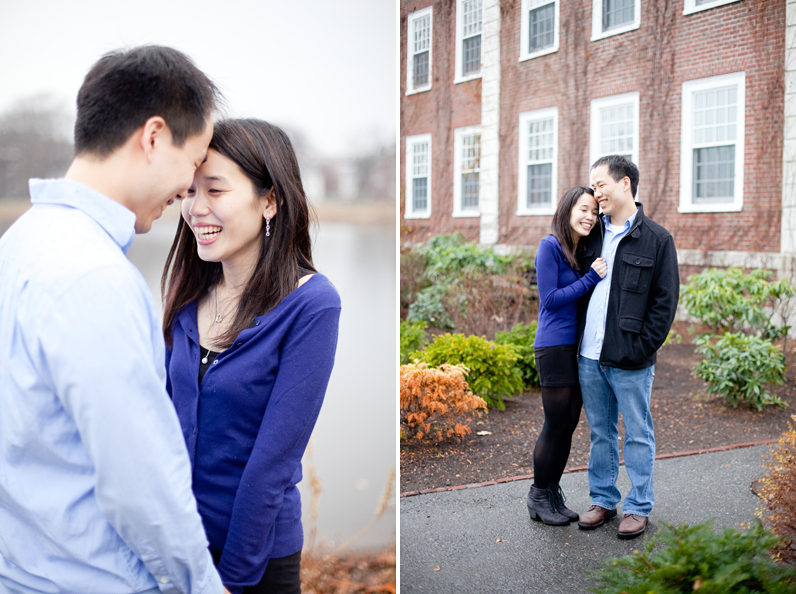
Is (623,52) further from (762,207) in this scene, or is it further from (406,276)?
(406,276)

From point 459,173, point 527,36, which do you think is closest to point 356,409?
point 459,173

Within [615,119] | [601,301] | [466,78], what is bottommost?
[601,301]

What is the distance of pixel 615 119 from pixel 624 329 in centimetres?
532

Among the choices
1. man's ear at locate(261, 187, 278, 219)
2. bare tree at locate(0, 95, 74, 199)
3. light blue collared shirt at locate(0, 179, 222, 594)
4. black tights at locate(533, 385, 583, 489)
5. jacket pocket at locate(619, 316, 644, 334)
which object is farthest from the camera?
black tights at locate(533, 385, 583, 489)

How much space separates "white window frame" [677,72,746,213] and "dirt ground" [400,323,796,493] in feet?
6.82

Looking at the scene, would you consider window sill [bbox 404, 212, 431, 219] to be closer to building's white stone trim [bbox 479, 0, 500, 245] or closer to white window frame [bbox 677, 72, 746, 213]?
building's white stone trim [bbox 479, 0, 500, 245]

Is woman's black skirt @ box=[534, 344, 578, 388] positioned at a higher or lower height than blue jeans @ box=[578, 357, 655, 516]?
higher

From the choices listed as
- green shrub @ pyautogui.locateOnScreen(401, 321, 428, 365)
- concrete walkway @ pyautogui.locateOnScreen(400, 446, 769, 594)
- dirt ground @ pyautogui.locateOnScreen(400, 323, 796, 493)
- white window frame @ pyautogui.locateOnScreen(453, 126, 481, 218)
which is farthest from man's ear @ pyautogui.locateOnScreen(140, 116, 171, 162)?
white window frame @ pyautogui.locateOnScreen(453, 126, 481, 218)

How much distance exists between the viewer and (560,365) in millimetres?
3068

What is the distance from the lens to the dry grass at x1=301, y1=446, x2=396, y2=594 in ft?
9.11

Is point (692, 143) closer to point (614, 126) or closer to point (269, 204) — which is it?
point (614, 126)

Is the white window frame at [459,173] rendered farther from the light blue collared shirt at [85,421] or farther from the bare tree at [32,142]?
the light blue collared shirt at [85,421]

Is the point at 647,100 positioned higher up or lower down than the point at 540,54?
lower down

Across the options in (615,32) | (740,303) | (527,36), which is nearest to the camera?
(740,303)
